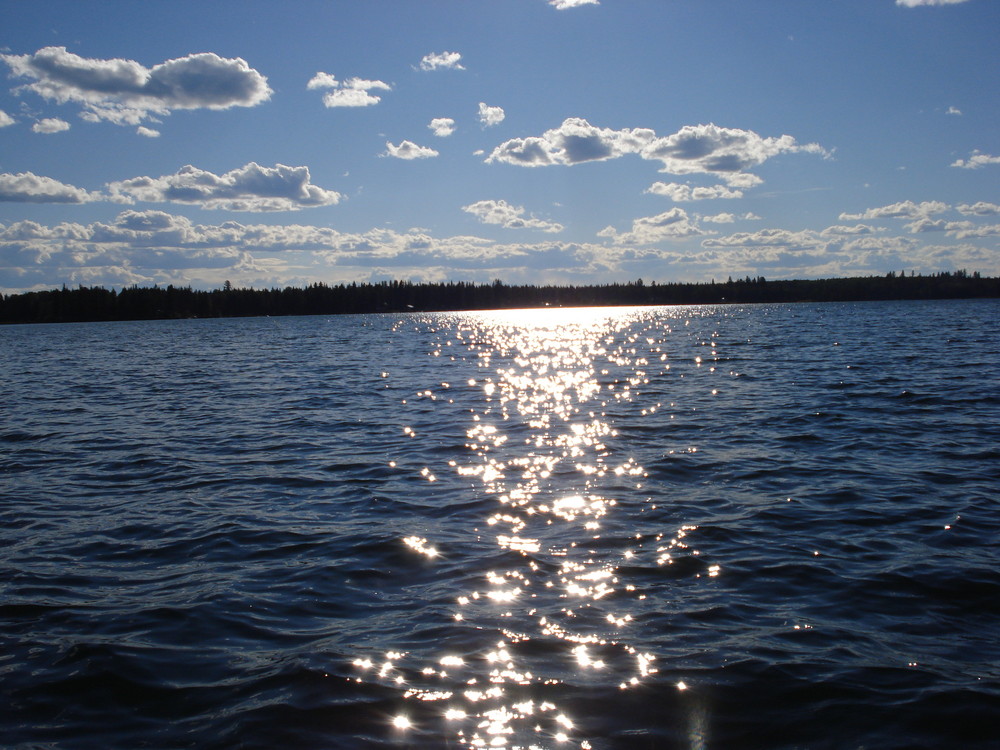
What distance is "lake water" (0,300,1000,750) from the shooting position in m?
6.21

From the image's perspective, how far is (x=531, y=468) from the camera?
1578cm

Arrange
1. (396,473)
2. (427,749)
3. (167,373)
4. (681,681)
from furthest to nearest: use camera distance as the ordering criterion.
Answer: (167,373)
(396,473)
(681,681)
(427,749)

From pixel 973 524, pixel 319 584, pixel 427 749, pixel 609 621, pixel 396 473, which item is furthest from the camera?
pixel 396 473

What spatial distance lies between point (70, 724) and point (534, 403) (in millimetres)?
21452

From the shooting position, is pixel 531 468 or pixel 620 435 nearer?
pixel 531 468

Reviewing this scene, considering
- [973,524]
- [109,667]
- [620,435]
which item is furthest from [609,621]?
[620,435]

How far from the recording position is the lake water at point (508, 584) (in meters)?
6.21

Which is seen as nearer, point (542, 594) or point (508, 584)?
point (542, 594)

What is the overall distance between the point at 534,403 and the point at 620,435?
7909 mm

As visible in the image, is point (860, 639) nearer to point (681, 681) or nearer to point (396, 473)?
point (681, 681)

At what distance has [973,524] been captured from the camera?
11031 mm

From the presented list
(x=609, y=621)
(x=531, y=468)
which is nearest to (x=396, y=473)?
(x=531, y=468)

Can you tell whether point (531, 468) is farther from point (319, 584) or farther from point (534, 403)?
point (534, 403)

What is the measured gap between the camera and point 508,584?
9.06 metres
